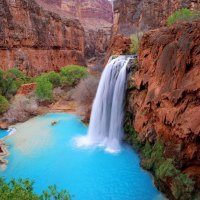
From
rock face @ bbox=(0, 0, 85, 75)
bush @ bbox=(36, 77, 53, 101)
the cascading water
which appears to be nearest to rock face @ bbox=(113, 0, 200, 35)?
rock face @ bbox=(0, 0, 85, 75)

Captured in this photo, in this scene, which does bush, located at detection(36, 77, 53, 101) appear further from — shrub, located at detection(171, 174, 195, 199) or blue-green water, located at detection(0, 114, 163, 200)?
shrub, located at detection(171, 174, 195, 199)

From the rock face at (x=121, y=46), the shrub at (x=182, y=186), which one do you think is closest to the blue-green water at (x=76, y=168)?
the shrub at (x=182, y=186)

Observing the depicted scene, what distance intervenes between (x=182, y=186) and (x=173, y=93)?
10.7 feet

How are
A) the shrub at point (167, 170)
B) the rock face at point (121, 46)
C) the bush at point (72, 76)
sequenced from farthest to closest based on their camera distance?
the bush at point (72, 76)
the rock face at point (121, 46)
the shrub at point (167, 170)

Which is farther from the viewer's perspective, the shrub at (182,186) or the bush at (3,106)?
the bush at (3,106)

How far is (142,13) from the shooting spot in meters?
34.0

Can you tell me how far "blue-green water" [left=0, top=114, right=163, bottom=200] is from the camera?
9.97 meters

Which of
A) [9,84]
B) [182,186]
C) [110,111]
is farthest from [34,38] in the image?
[182,186]

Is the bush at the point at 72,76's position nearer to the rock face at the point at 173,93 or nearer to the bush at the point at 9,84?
the bush at the point at 9,84

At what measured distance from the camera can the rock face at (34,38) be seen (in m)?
29.3

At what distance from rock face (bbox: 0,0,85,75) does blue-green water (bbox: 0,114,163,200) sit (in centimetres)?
1593

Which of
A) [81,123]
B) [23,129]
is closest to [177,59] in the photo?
[81,123]

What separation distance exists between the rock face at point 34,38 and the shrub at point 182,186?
25.3m

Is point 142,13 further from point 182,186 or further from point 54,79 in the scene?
point 182,186
